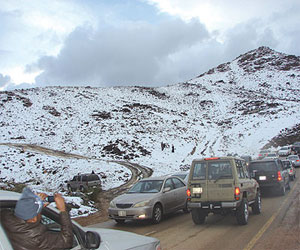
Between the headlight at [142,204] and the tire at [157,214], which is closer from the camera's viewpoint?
the headlight at [142,204]

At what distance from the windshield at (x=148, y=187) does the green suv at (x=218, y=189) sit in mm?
1848

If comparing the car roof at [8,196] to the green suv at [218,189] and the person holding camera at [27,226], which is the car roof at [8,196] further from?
the green suv at [218,189]

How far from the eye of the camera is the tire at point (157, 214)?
10359 millimetres

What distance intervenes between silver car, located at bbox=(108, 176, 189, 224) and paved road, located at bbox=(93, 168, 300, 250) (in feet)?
1.18

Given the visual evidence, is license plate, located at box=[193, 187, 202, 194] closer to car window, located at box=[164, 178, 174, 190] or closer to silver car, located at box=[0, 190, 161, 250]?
car window, located at box=[164, 178, 174, 190]

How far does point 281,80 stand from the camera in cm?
10262

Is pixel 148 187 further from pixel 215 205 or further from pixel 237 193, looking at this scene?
pixel 237 193

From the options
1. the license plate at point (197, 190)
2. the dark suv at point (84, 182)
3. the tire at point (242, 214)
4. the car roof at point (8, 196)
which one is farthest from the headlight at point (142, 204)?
the dark suv at point (84, 182)

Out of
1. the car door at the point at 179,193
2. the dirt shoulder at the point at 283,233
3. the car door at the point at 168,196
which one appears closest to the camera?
the dirt shoulder at the point at 283,233

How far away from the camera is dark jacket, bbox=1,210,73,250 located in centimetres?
269

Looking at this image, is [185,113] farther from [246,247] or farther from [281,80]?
[246,247]

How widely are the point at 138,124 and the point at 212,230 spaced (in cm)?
4804

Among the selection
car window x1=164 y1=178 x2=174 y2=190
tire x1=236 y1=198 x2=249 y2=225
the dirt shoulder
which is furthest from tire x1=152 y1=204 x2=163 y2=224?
the dirt shoulder

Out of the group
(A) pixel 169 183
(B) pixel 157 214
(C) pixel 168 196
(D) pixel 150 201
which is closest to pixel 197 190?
(D) pixel 150 201
